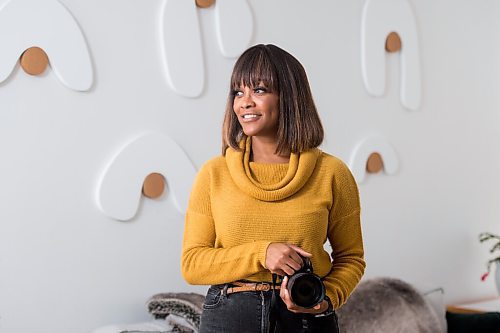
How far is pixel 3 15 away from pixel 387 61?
165 centimetres

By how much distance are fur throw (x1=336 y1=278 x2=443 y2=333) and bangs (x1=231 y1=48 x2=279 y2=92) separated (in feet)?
4.22

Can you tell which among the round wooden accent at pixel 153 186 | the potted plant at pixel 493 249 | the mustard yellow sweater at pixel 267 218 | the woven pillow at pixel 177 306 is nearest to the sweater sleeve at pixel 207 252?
the mustard yellow sweater at pixel 267 218

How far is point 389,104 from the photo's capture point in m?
3.10

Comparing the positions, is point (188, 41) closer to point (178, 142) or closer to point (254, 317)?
point (178, 142)

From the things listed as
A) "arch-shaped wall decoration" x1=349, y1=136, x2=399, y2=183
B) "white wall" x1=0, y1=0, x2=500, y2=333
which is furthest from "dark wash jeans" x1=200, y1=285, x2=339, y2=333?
"arch-shaped wall decoration" x1=349, y1=136, x2=399, y2=183

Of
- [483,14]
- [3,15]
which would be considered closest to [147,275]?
[3,15]

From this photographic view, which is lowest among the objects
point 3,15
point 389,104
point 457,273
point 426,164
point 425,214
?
point 457,273

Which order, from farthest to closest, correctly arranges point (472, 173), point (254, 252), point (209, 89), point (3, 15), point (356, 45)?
point (472, 173) < point (356, 45) < point (209, 89) < point (3, 15) < point (254, 252)

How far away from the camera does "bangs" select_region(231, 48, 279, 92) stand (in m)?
1.40

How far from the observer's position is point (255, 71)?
1.41 m

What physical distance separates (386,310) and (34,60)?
1.42m

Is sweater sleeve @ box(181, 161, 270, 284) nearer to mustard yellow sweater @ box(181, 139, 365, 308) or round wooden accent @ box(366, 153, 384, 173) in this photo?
mustard yellow sweater @ box(181, 139, 365, 308)

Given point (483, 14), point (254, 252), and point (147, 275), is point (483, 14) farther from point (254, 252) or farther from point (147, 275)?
point (254, 252)

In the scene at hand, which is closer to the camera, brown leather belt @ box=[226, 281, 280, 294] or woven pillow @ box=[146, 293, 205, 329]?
brown leather belt @ box=[226, 281, 280, 294]
